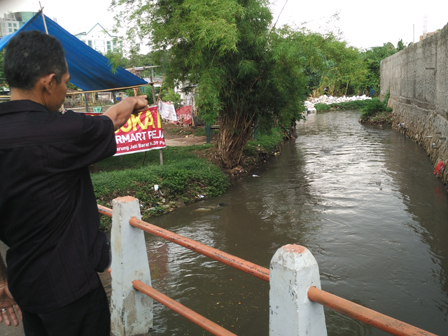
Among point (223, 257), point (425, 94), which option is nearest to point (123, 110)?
point (223, 257)

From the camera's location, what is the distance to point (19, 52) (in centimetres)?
150

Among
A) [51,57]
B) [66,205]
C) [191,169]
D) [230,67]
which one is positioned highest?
[230,67]

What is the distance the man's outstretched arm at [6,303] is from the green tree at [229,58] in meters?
7.00

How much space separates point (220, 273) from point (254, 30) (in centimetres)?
633

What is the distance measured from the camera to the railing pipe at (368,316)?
1.42 metres

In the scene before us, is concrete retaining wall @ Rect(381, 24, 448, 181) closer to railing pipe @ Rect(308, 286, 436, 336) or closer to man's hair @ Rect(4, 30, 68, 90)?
railing pipe @ Rect(308, 286, 436, 336)

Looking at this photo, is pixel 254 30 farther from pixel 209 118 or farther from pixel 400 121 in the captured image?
pixel 400 121

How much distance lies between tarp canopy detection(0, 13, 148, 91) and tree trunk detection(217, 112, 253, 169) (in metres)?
2.44

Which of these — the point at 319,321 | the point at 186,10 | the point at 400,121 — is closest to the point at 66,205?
the point at 319,321

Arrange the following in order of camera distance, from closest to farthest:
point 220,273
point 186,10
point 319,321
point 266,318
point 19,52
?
point 19,52 < point 319,321 < point 266,318 < point 220,273 < point 186,10

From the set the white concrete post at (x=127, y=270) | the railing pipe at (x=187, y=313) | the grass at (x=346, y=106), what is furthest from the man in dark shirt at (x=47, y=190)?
the grass at (x=346, y=106)

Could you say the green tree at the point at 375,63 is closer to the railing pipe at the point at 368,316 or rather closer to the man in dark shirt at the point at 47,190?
the railing pipe at the point at 368,316

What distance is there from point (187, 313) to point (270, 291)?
63cm

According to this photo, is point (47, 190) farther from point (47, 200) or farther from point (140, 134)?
point (140, 134)
